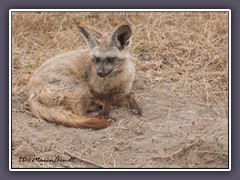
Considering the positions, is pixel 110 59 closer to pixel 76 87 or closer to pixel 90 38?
pixel 90 38

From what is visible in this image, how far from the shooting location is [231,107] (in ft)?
21.7

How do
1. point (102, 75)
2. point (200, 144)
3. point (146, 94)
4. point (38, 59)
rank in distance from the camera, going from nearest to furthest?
point (200, 144)
point (102, 75)
point (146, 94)
point (38, 59)

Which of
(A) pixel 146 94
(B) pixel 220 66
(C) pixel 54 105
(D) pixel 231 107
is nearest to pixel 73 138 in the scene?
(C) pixel 54 105

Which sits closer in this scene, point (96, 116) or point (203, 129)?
point (203, 129)

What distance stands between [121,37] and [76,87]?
0.88 meters

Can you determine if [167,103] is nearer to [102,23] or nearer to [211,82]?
[211,82]

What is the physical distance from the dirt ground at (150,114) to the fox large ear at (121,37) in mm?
844

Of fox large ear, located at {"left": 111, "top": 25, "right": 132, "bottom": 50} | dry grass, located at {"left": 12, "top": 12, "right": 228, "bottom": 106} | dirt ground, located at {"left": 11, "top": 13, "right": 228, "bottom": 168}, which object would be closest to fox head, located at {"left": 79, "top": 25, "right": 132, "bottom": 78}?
fox large ear, located at {"left": 111, "top": 25, "right": 132, "bottom": 50}

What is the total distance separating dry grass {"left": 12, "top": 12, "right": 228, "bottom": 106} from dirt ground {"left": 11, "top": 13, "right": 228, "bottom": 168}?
14 millimetres

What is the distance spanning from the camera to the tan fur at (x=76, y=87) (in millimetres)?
7129

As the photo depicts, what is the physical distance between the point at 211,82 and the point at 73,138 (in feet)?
6.83

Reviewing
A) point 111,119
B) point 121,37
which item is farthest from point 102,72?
point 111,119

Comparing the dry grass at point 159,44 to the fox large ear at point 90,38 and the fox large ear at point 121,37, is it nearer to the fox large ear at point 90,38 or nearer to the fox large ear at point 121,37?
the fox large ear at point 121,37

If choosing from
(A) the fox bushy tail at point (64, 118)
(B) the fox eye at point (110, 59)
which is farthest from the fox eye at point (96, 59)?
(A) the fox bushy tail at point (64, 118)
